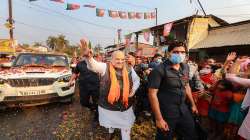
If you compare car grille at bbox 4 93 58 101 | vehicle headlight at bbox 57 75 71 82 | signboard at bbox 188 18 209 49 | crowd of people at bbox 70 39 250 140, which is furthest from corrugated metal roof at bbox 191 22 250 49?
crowd of people at bbox 70 39 250 140

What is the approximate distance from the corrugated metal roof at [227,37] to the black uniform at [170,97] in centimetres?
1623

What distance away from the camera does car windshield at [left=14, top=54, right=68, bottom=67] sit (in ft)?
31.4

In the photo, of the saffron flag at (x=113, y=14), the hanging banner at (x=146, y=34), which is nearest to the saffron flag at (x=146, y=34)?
the hanging banner at (x=146, y=34)

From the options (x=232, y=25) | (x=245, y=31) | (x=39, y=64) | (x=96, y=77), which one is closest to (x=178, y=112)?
(x=96, y=77)

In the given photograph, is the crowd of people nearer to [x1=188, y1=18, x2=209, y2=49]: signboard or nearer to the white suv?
the white suv

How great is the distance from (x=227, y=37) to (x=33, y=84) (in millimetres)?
17532

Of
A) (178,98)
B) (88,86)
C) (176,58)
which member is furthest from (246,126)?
(88,86)

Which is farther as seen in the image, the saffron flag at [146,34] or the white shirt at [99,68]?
the saffron flag at [146,34]

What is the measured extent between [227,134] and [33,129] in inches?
171

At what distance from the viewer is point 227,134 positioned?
4.16 metres

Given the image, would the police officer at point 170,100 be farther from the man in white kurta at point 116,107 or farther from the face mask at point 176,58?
the man in white kurta at point 116,107

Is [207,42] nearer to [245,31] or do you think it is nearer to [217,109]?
[245,31]

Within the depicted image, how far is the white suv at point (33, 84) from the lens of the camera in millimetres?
7953

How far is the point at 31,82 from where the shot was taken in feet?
26.9
